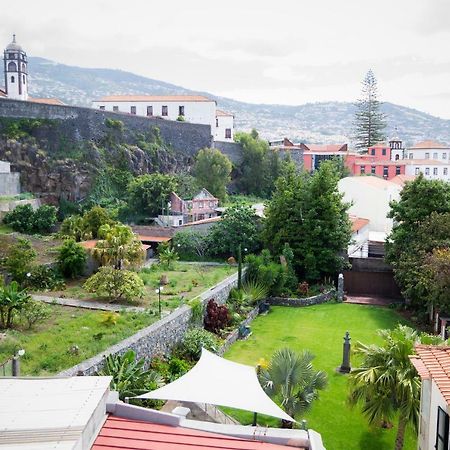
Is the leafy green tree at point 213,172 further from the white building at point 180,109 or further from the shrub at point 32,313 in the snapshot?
the shrub at point 32,313

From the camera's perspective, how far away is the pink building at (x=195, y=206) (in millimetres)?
33531

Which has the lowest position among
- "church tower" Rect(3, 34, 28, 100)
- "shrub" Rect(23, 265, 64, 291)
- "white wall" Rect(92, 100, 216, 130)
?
"shrub" Rect(23, 265, 64, 291)

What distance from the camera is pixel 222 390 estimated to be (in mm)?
10461

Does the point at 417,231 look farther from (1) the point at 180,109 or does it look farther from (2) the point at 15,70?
(2) the point at 15,70

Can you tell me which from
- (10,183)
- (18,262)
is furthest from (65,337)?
(10,183)

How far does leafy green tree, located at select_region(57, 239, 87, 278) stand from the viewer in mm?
21656

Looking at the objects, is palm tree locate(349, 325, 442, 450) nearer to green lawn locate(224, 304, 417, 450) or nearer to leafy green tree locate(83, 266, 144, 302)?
green lawn locate(224, 304, 417, 450)

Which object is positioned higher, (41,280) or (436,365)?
(436,365)

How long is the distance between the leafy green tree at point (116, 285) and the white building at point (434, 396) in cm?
1161

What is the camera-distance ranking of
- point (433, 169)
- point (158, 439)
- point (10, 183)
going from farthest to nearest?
point (433, 169), point (10, 183), point (158, 439)

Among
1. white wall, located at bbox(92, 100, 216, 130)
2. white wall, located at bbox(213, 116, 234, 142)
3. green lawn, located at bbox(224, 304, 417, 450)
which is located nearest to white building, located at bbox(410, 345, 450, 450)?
green lawn, located at bbox(224, 304, 417, 450)

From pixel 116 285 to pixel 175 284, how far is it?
3.59 m

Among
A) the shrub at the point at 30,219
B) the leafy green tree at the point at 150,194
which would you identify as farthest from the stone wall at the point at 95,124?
the shrub at the point at 30,219

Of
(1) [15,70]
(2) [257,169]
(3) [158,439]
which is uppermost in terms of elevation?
(1) [15,70]
